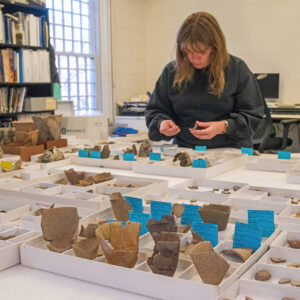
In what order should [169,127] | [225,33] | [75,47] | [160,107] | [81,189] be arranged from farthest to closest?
[225,33] < [75,47] < [160,107] < [169,127] < [81,189]

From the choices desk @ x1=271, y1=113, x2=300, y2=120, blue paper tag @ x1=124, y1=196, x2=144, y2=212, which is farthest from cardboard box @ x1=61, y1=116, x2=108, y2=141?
desk @ x1=271, y1=113, x2=300, y2=120

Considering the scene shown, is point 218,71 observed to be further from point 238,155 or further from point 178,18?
point 178,18

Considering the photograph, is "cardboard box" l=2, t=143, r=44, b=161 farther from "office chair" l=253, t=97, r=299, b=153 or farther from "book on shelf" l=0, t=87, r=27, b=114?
"office chair" l=253, t=97, r=299, b=153

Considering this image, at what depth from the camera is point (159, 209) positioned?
138 centimetres

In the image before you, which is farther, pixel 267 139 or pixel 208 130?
pixel 267 139

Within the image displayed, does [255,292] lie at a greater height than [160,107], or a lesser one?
lesser

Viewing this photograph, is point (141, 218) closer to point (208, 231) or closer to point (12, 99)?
point (208, 231)

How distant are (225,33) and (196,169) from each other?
4633mm

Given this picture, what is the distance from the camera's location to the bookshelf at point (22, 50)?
435cm

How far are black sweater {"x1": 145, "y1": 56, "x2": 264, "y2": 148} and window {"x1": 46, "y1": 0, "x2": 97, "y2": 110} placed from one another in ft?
11.2

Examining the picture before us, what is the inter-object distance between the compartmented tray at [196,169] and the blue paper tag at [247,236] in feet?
2.69

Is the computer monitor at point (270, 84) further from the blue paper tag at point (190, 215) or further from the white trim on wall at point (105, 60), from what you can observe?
the blue paper tag at point (190, 215)

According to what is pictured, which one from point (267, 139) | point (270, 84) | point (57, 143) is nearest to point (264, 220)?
point (57, 143)

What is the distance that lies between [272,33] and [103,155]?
4.28 metres
